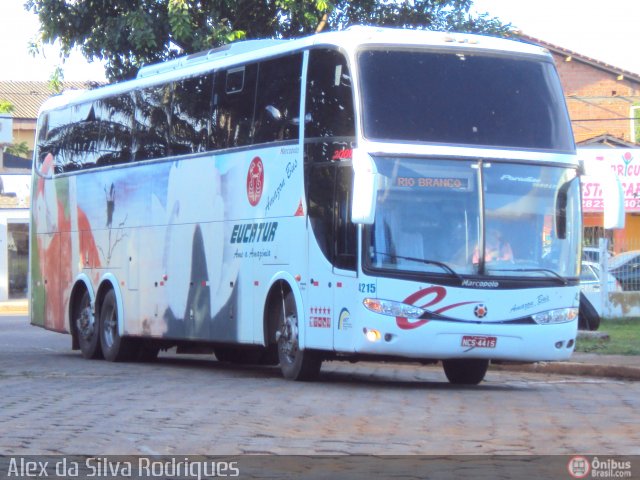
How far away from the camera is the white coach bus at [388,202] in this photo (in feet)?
43.0

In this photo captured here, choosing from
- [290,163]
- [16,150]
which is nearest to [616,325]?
[290,163]

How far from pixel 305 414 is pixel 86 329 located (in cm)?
1029

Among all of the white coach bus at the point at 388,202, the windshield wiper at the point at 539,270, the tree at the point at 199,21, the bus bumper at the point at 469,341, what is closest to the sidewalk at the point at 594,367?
the white coach bus at the point at 388,202

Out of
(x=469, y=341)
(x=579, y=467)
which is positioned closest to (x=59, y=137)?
(x=469, y=341)

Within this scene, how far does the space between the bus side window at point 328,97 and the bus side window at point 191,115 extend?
9.62ft

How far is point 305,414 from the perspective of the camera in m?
10.8

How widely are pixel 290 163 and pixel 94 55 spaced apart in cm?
1006

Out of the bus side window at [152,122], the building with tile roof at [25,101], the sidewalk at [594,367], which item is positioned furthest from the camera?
the building with tile roof at [25,101]

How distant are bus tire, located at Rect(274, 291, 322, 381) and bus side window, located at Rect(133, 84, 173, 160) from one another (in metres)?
4.22

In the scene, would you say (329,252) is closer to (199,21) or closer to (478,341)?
(478,341)

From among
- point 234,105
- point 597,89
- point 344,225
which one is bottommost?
point 344,225

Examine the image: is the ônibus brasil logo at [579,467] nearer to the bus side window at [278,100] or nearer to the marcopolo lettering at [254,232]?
the bus side window at [278,100]

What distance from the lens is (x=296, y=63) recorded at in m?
14.5

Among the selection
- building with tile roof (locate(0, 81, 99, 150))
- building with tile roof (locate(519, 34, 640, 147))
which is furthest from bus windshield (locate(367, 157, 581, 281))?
building with tile roof (locate(0, 81, 99, 150))
